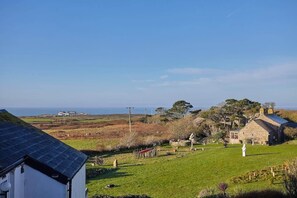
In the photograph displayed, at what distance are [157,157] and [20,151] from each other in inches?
1364

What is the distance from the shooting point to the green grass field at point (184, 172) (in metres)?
26.0

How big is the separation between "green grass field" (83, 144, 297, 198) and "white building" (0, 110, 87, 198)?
12996 millimetres

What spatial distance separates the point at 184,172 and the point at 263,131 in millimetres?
21242

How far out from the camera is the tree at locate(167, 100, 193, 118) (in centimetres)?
10100

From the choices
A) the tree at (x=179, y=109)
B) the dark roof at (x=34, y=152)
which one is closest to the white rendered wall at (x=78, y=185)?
the dark roof at (x=34, y=152)

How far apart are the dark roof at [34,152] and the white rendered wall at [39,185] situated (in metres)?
0.20

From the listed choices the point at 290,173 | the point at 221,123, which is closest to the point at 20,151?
the point at 290,173

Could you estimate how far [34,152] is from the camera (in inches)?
451

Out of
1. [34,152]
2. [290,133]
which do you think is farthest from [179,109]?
[34,152]

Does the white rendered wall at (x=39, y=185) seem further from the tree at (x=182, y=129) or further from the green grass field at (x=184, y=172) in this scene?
the tree at (x=182, y=129)

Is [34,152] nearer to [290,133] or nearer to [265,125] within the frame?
[265,125]

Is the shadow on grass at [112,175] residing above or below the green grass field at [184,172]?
below

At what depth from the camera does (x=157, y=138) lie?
5969 centimetres

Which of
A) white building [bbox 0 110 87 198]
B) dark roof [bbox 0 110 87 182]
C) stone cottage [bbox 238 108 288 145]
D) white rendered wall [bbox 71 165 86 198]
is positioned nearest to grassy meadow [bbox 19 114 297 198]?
stone cottage [bbox 238 108 288 145]
